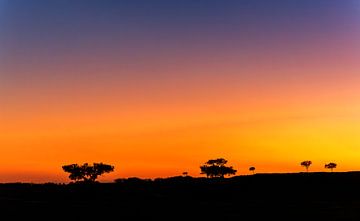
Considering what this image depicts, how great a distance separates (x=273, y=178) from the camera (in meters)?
94.6

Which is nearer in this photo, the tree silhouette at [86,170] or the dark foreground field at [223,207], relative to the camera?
the dark foreground field at [223,207]

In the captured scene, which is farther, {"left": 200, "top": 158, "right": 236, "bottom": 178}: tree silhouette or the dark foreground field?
{"left": 200, "top": 158, "right": 236, "bottom": 178}: tree silhouette

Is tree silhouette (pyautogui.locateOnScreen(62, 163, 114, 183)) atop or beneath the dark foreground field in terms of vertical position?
atop

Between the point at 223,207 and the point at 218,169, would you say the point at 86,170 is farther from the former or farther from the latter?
the point at 223,207

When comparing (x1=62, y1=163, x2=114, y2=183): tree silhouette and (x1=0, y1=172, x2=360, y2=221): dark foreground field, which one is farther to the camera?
(x1=62, y1=163, x2=114, y2=183): tree silhouette

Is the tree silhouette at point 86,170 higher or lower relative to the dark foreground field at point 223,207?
higher

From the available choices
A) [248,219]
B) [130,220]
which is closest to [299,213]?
[248,219]

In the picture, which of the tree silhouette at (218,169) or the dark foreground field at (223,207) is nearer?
the dark foreground field at (223,207)

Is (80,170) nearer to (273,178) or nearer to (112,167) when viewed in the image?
(112,167)

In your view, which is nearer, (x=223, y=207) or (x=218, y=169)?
(x=223, y=207)

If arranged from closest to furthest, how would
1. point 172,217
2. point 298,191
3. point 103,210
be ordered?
1. point 172,217
2. point 103,210
3. point 298,191

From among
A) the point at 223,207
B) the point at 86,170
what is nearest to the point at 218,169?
the point at 86,170

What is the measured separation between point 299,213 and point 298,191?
108 feet

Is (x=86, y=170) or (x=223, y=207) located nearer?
(x=223, y=207)
